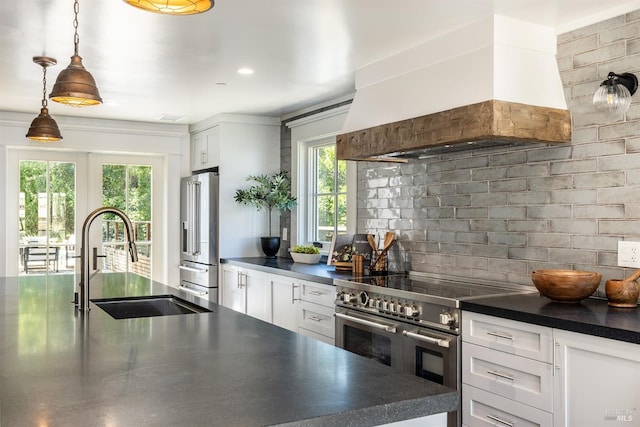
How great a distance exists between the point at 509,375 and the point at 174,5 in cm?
203

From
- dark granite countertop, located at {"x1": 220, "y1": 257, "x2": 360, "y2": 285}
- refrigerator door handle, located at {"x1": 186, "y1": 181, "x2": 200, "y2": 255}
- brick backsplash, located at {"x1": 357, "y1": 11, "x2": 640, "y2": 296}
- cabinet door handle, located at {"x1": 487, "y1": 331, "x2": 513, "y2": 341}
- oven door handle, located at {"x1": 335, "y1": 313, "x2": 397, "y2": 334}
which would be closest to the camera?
cabinet door handle, located at {"x1": 487, "y1": 331, "x2": 513, "y2": 341}

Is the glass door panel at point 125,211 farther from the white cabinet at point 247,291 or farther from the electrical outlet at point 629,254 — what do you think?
the electrical outlet at point 629,254

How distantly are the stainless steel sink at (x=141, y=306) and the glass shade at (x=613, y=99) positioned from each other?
2.15m

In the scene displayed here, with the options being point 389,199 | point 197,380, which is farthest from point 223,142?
point 197,380

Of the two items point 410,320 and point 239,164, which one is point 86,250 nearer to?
point 410,320

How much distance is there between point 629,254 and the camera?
2770 millimetres

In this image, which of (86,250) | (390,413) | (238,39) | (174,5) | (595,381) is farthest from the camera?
(238,39)

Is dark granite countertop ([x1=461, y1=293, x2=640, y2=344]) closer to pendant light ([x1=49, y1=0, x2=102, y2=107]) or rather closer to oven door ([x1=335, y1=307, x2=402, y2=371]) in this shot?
oven door ([x1=335, y1=307, x2=402, y2=371])

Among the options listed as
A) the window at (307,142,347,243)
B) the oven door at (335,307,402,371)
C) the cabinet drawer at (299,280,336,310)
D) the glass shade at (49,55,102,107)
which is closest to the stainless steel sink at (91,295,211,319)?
the glass shade at (49,55,102,107)

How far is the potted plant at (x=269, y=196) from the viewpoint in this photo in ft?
18.7

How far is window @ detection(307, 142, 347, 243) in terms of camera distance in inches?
204

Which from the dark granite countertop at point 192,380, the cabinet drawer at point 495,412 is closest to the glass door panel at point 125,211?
the dark granite countertop at point 192,380

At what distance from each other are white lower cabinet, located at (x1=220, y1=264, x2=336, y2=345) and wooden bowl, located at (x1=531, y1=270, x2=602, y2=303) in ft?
4.97

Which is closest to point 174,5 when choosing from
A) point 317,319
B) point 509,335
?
point 509,335
